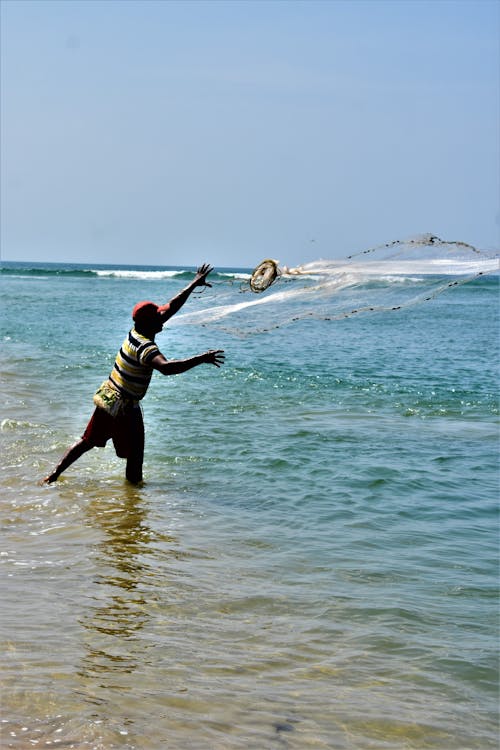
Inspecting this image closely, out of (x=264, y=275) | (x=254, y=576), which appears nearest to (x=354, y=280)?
(x=264, y=275)

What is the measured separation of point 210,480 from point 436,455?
9.00ft

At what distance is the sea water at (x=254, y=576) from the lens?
381cm

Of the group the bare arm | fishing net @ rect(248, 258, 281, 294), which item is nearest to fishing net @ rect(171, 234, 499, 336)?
fishing net @ rect(248, 258, 281, 294)

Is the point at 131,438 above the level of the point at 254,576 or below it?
above

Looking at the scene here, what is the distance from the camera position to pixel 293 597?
528cm

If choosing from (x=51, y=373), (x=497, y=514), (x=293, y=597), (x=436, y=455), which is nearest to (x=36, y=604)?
(x=293, y=597)

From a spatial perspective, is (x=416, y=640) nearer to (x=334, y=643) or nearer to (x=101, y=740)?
(x=334, y=643)

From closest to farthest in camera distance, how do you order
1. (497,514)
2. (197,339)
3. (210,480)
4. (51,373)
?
(497,514)
(210,480)
(51,373)
(197,339)

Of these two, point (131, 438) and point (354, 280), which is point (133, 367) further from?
point (354, 280)

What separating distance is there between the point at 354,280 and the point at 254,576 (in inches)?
133

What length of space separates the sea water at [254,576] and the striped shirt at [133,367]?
92cm

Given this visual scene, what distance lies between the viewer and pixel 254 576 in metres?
5.61

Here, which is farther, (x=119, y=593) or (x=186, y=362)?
(x=186, y=362)

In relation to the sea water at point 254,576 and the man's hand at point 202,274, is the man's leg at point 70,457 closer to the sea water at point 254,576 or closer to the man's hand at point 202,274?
the sea water at point 254,576
